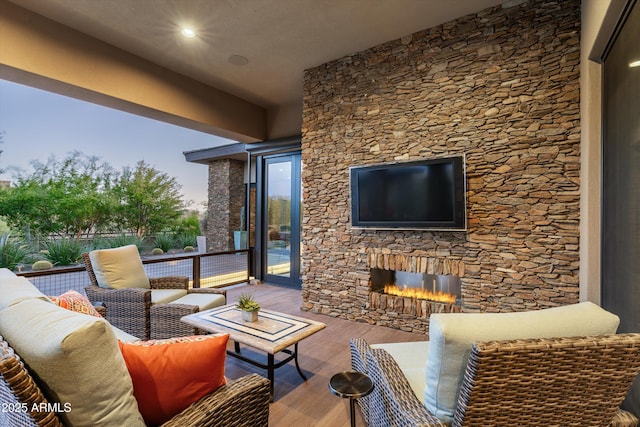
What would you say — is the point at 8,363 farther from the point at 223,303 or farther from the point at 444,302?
the point at 444,302

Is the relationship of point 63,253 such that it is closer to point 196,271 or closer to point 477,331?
point 196,271

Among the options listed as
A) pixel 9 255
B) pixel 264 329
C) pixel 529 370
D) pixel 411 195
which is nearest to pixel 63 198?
pixel 9 255

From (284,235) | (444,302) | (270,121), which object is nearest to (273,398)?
(444,302)

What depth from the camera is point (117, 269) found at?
3.34 m

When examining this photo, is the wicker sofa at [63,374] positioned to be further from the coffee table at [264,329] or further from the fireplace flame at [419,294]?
the fireplace flame at [419,294]

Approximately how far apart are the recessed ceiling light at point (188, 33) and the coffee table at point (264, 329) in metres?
3.11

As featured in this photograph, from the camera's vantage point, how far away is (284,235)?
593 cm

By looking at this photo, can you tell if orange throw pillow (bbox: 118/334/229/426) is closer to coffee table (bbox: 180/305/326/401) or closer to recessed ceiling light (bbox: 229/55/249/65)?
coffee table (bbox: 180/305/326/401)

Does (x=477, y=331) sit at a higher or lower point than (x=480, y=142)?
lower

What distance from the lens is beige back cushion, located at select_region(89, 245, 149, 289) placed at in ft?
10.8

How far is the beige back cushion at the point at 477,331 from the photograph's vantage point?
110cm

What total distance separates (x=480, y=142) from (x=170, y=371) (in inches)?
131

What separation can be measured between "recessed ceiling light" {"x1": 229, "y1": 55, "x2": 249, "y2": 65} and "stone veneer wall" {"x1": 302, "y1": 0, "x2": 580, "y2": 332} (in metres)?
1.14

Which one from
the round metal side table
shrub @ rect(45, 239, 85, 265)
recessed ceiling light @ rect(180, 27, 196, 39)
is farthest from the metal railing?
the round metal side table
